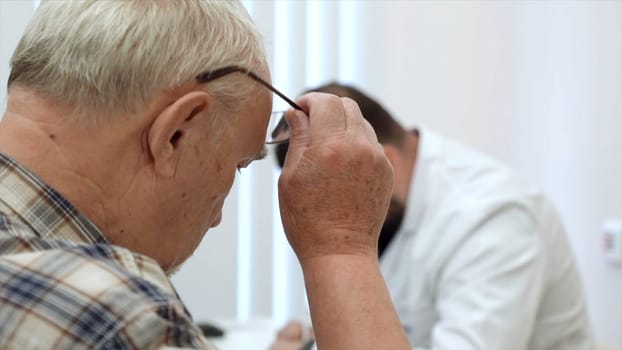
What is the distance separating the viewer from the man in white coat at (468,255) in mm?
1860

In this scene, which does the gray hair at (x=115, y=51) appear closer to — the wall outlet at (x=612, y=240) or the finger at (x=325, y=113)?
the finger at (x=325, y=113)

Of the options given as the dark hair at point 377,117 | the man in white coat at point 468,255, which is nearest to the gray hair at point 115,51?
the man in white coat at point 468,255

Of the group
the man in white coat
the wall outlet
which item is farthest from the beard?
the wall outlet

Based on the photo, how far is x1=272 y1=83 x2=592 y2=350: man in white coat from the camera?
186 cm

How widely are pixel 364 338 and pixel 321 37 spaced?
5.54 ft

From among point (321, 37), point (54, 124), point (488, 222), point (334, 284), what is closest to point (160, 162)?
point (54, 124)

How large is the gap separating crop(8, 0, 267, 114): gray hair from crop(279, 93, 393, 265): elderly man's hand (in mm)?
140

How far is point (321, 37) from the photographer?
8.21 feet

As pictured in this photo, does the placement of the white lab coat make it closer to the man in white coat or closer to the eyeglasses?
the man in white coat

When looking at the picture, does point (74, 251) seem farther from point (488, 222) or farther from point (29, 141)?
point (488, 222)

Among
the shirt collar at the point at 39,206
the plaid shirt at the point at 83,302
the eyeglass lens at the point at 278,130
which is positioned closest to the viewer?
the plaid shirt at the point at 83,302

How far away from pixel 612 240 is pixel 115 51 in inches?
81.0

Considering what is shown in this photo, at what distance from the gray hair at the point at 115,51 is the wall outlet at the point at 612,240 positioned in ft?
6.39

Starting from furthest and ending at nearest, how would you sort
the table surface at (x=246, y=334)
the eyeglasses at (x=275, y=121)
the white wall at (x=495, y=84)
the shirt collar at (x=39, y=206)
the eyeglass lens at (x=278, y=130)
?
the white wall at (x=495, y=84) → the table surface at (x=246, y=334) → the eyeglass lens at (x=278, y=130) → the eyeglasses at (x=275, y=121) → the shirt collar at (x=39, y=206)
